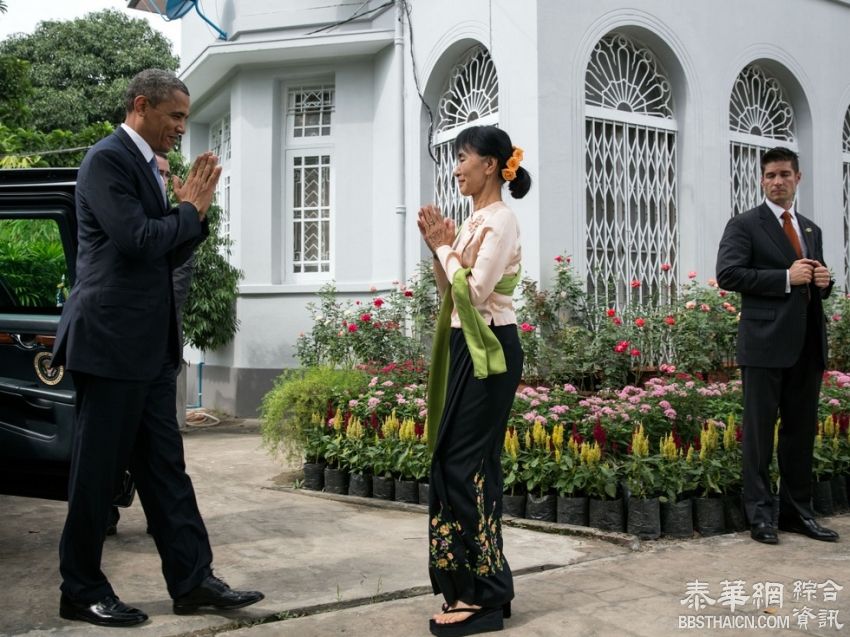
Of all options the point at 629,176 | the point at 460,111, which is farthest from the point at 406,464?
the point at 460,111

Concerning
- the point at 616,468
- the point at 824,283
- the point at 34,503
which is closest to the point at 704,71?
the point at 824,283

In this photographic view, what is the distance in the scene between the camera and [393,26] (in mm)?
10023

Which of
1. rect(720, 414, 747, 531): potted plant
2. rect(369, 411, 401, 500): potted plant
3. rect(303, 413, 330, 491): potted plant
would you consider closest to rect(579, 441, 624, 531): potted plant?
rect(720, 414, 747, 531): potted plant

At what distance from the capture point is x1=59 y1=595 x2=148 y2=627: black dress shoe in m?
3.42

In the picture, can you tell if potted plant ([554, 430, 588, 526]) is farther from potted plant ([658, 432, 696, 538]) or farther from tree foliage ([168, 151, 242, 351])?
tree foliage ([168, 151, 242, 351])

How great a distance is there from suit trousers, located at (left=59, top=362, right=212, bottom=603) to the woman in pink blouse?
97 centimetres

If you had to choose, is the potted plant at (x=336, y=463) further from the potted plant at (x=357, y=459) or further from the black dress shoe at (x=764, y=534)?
the black dress shoe at (x=764, y=534)

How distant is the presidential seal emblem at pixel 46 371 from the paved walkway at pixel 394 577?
34.5 inches

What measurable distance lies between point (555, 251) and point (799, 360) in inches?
117

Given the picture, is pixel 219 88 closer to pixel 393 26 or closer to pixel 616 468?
pixel 393 26

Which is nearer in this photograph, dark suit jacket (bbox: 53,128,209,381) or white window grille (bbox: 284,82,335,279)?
dark suit jacket (bbox: 53,128,209,381)

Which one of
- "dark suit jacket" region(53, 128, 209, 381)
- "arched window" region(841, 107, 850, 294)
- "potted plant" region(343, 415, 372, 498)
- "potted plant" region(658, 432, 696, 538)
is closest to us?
"dark suit jacket" region(53, 128, 209, 381)

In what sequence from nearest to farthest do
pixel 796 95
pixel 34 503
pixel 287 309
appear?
pixel 34 503 < pixel 796 95 < pixel 287 309

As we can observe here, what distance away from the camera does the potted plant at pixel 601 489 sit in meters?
5.08
